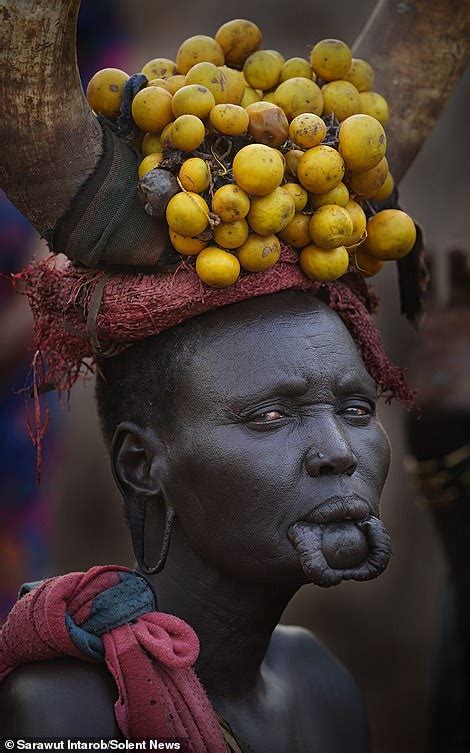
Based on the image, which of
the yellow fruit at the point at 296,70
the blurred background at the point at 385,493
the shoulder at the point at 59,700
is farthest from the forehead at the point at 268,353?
the blurred background at the point at 385,493

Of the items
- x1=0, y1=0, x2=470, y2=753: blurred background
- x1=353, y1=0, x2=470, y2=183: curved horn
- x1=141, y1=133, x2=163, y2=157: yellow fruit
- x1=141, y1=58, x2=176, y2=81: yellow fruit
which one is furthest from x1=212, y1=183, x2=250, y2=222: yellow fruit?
x1=0, y1=0, x2=470, y2=753: blurred background

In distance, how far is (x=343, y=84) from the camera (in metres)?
2.45

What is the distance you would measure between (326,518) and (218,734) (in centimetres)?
52

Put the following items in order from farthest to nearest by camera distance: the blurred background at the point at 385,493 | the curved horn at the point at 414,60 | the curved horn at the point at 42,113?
1. the blurred background at the point at 385,493
2. the curved horn at the point at 414,60
3. the curved horn at the point at 42,113

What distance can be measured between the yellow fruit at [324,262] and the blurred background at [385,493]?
282 cm

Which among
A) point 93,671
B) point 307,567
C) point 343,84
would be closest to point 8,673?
point 93,671

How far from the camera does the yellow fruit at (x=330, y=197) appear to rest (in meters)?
2.30

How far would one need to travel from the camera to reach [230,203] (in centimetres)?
217

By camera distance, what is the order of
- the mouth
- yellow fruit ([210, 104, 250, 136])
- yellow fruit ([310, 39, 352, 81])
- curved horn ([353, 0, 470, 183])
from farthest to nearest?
→ 1. curved horn ([353, 0, 470, 183])
2. yellow fruit ([310, 39, 352, 81])
3. yellow fruit ([210, 104, 250, 136])
4. the mouth

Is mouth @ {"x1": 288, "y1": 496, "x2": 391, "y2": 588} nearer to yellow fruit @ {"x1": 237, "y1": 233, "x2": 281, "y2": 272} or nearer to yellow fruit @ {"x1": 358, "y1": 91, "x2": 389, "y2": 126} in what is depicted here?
yellow fruit @ {"x1": 237, "y1": 233, "x2": 281, "y2": 272}

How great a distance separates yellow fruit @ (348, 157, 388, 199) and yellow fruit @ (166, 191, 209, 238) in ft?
1.30

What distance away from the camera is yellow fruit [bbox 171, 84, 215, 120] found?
223cm

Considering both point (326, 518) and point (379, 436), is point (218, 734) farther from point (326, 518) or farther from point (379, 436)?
point (379, 436)

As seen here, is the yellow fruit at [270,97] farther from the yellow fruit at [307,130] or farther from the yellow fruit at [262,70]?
the yellow fruit at [307,130]
